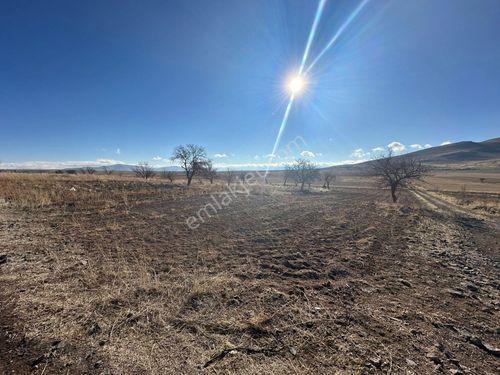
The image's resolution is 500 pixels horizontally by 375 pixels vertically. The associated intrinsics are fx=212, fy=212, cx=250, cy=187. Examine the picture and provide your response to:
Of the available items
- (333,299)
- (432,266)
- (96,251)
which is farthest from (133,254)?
(432,266)

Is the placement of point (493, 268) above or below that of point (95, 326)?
below

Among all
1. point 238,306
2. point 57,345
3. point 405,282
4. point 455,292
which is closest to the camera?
point 57,345

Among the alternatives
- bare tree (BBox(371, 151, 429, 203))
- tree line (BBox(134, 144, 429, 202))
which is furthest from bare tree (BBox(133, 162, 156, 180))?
bare tree (BBox(371, 151, 429, 203))

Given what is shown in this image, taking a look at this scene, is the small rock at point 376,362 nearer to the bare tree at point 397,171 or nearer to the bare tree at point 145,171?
the bare tree at point 397,171

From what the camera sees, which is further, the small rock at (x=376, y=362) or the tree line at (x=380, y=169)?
the tree line at (x=380, y=169)

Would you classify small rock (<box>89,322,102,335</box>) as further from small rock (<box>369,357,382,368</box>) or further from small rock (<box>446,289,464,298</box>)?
small rock (<box>446,289,464,298</box>)

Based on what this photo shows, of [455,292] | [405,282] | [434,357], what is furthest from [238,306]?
[455,292]

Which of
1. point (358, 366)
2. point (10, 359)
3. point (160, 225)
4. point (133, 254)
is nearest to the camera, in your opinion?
point (10, 359)

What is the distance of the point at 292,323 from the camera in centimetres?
380

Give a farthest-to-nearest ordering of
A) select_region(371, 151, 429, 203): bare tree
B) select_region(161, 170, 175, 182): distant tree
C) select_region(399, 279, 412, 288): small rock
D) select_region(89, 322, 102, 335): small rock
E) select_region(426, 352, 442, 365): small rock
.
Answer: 1. select_region(161, 170, 175, 182): distant tree
2. select_region(371, 151, 429, 203): bare tree
3. select_region(399, 279, 412, 288): small rock
4. select_region(89, 322, 102, 335): small rock
5. select_region(426, 352, 442, 365): small rock

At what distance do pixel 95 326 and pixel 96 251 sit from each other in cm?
415

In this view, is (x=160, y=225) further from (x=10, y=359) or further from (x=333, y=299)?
(x=333, y=299)

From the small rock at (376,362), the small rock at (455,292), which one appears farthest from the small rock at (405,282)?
the small rock at (376,362)

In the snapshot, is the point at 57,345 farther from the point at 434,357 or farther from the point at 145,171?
the point at 145,171
